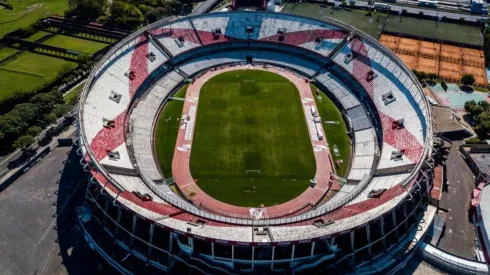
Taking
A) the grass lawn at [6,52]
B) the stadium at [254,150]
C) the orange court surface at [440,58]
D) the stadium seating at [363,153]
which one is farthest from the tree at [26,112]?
the orange court surface at [440,58]

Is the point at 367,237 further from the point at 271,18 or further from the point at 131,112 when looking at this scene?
the point at 271,18

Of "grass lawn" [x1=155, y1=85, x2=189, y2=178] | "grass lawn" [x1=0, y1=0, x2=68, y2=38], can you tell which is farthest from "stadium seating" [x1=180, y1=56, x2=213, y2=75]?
"grass lawn" [x1=0, y1=0, x2=68, y2=38]

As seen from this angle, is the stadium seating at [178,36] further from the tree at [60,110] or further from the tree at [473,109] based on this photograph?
the tree at [473,109]

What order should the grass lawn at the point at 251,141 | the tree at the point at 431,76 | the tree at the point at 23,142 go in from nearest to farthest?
the grass lawn at the point at 251,141, the tree at the point at 23,142, the tree at the point at 431,76

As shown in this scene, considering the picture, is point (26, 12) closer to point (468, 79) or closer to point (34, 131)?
point (34, 131)

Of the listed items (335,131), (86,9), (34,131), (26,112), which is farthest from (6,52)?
(335,131)

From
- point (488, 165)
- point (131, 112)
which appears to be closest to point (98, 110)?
point (131, 112)
